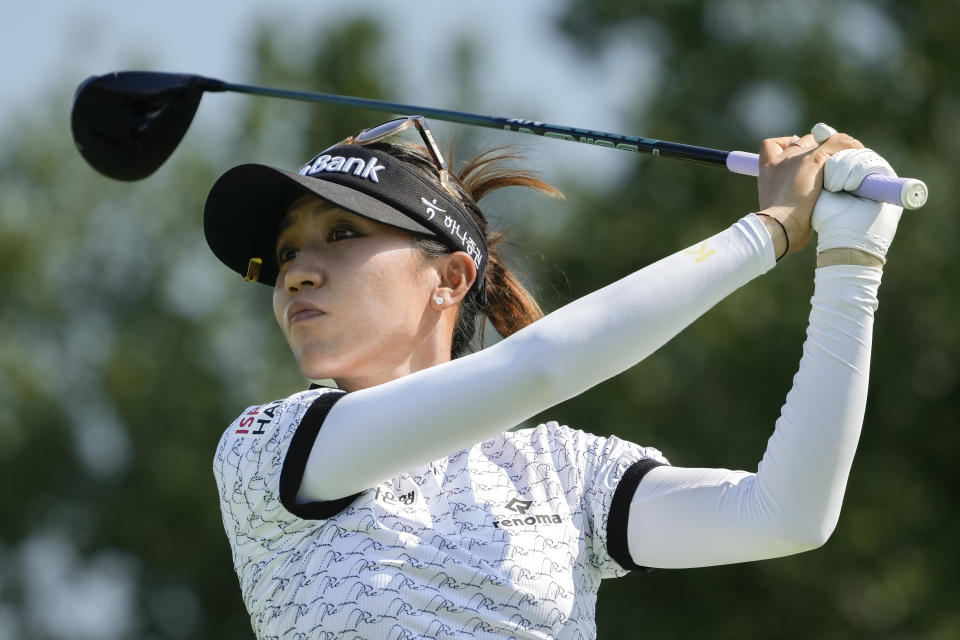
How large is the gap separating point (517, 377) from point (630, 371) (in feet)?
41.7

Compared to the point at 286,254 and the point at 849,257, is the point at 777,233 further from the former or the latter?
the point at 286,254

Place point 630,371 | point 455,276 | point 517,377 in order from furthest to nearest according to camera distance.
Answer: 1. point 630,371
2. point 455,276
3. point 517,377

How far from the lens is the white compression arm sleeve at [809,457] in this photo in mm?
3309

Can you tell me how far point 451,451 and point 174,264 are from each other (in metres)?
18.3

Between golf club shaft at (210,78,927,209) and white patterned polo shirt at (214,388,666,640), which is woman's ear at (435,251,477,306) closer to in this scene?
golf club shaft at (210,78,927,209)

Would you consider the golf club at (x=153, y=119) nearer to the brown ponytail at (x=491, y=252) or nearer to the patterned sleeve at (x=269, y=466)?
the brown ponytail at (x=491, y=252)

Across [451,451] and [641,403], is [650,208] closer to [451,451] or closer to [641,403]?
[641,403]

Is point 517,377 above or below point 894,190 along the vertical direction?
below

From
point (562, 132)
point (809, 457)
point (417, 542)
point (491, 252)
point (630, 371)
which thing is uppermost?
point (630, 371)

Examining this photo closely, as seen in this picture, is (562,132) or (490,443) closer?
(490,443)

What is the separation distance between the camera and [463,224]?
13.5 feet

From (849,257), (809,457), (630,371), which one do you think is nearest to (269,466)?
(809,457)

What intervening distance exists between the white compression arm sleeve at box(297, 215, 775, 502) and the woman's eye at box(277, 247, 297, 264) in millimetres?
765

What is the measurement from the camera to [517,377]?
3.12 metres
